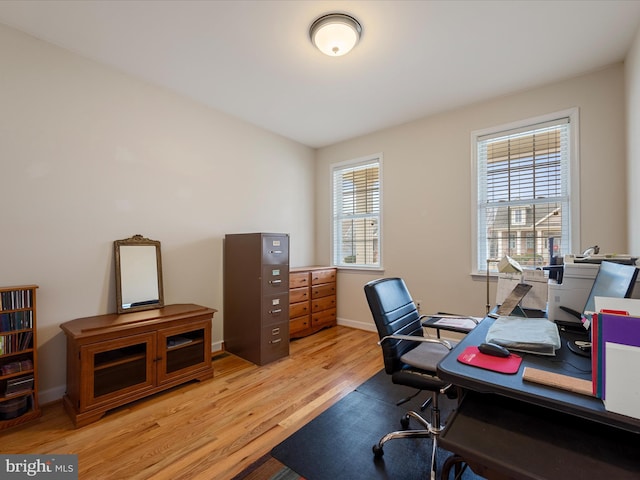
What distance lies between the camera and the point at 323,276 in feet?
13.7

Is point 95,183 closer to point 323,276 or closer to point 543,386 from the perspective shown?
point 323,276

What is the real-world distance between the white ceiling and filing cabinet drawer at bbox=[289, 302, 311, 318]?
245cm

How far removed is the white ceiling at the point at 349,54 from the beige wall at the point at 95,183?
0.24 meters

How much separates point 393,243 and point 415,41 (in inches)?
91.0

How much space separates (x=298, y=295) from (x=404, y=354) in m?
2.11

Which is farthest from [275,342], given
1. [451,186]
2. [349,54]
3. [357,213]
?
[349,54]

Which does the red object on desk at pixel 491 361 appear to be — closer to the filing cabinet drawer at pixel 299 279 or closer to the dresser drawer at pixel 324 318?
the filing cabinet drawer at pixel 299 279

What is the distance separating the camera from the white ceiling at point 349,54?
1953 millimetres

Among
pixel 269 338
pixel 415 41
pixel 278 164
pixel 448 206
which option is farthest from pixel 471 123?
pixel 269 338

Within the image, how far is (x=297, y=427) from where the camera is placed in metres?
2.00

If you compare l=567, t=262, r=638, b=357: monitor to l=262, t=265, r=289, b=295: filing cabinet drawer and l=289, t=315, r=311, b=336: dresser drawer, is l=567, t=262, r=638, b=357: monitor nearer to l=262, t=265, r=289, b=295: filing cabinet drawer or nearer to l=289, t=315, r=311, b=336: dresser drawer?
l=262, t=265, r=289, b=295: filing cabinet drawer

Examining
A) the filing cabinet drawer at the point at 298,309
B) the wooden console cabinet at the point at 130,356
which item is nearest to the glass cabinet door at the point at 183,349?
the wooden console cabinet at the point at 130,356

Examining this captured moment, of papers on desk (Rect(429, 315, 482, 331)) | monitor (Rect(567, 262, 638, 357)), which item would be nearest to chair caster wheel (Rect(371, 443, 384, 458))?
papers on desk (Rect(429, 315, 482, 331))

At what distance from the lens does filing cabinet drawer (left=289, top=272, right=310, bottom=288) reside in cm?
369
